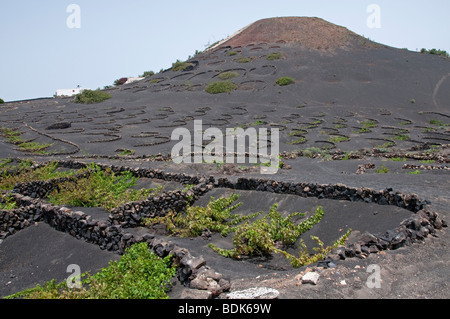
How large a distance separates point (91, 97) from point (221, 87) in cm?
1828

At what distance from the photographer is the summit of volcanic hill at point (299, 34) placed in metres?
63.5

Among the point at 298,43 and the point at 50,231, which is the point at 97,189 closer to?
the point at 50,231

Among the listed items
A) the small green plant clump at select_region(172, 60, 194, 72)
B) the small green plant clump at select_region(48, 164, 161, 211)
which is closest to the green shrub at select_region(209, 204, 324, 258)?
the small green plant clump at select_region(48, 164, 161, 211)

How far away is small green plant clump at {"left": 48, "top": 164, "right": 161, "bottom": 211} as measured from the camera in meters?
13.0

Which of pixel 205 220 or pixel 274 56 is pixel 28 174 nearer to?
pixel 205 220

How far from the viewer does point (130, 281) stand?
6109 mm

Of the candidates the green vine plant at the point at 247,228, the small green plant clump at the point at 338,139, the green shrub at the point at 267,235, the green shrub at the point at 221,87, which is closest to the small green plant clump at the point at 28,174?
the green vine plant at the point at 247,228

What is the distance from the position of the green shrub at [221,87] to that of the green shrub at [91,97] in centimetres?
1449

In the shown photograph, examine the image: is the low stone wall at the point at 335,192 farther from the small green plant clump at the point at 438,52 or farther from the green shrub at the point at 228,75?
the small green plant clump at the point at 438,52

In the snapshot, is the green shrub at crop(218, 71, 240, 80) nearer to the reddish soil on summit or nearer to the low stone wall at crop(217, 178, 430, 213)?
the reddish soil on summit

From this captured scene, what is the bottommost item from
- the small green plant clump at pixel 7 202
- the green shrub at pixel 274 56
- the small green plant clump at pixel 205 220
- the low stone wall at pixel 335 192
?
the small green plant clump at pixel 205 220

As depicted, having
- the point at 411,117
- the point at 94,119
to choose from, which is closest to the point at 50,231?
the point at 94,119

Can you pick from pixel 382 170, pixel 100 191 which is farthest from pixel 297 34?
pixel 100 191

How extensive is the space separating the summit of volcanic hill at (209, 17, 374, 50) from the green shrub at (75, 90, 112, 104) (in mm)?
27637
